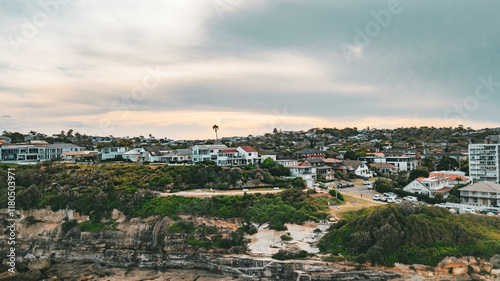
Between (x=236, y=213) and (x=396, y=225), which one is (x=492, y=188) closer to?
(x=396, y=225)

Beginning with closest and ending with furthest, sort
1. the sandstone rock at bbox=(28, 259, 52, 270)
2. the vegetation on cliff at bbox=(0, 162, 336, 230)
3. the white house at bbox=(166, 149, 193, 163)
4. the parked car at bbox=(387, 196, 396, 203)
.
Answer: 1. the sandstone rock at bbox=(28, 259, 52, 270)
2. the vegetation on cliff at bbox=(0, 162, 336, 230)
3. the parked car at bbox=(387, 196, 396, 203)
4. the white house at bbox=(166, 149, 193, 163)

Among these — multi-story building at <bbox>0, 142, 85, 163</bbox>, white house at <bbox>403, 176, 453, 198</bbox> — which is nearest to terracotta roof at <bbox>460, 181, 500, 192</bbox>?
white house at <bbox>403, 176, 453, 198</bbox>

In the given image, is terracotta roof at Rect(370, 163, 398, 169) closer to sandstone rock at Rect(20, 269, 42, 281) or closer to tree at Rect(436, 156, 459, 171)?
tree at Rect(436, 156, 459, 171)

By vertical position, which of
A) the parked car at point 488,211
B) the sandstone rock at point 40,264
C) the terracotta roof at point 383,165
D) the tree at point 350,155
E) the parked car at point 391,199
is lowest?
the sandstone rock at point 40,264

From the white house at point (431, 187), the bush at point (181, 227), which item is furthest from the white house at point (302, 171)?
the bush at point (181, 227)

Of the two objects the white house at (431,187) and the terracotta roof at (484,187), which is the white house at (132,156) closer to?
the white house at (431,187)

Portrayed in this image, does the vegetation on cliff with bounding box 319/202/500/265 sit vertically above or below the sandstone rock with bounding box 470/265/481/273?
above

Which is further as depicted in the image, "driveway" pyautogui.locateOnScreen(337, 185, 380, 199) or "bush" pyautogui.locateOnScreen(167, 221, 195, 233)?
"driveway" pyautogui.locateOnScreen(337, 185, 380, 199)
